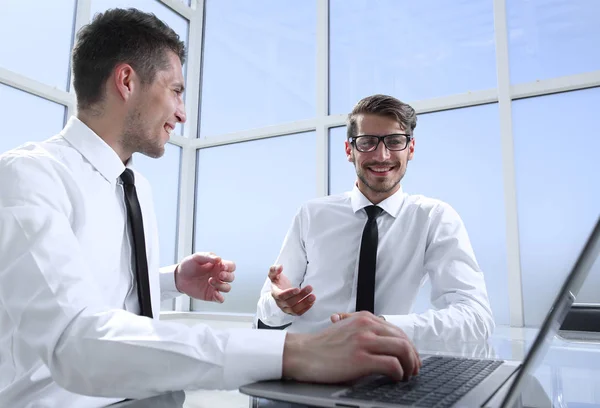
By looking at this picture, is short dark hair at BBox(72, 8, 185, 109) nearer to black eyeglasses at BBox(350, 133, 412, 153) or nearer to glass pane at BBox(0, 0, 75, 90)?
black eyeglasses at BBox(350, 133, 412, 153)

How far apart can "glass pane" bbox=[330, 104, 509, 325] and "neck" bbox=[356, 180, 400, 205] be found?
1.05m

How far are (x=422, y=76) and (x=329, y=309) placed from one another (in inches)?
77.5

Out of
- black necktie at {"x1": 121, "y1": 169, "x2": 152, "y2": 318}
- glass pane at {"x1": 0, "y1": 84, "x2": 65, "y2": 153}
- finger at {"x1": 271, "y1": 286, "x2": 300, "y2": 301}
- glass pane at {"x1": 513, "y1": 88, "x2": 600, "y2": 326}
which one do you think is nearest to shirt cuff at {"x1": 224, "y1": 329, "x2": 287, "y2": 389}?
black necktie at {"x1": 121, "y1": 169, "x2": 152, "y2": 318}

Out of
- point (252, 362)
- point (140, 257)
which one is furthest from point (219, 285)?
point (252, 362)

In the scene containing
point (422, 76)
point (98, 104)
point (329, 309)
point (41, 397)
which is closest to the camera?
point (41, 397)

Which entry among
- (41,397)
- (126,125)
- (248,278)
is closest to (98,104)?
(126,125)

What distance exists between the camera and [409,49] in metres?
3.07

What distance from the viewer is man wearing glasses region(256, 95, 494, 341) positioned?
4.96ft

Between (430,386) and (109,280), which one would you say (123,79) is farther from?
(430,386)

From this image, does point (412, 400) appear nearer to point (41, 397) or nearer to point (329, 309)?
point (41, 397)

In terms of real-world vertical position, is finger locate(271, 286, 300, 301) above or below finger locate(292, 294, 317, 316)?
above

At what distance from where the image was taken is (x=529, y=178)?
2.62 meters

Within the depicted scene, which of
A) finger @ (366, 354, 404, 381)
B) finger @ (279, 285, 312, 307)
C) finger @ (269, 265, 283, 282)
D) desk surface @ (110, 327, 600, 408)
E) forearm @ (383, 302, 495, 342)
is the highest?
finger @ (269, 265, 283, 282)

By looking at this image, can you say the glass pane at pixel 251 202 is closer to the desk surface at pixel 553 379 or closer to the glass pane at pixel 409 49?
the glass pane at pixel 409 49
